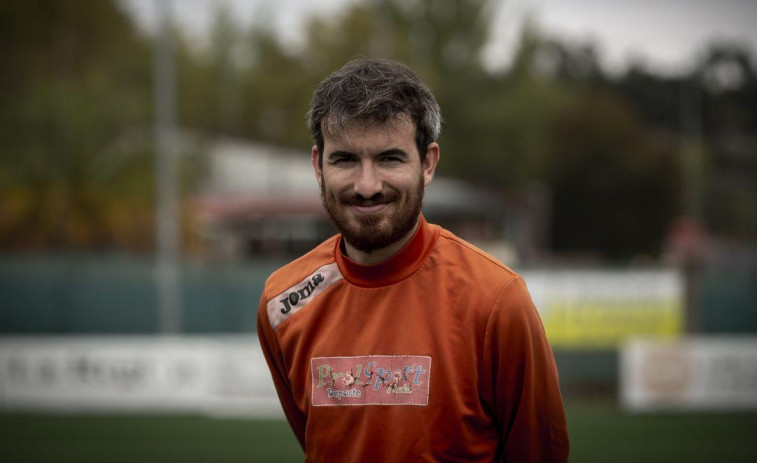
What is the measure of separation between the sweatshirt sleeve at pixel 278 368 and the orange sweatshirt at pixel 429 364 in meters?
0.18

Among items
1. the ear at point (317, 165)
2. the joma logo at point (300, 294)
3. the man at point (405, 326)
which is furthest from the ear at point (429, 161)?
the joma logo at point (300, 294)

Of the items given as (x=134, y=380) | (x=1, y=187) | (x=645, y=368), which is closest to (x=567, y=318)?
(x=645, y=368)

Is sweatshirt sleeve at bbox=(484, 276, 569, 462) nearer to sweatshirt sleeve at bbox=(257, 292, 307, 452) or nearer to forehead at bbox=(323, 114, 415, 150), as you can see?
forehead at bbox=(323, 114, 415, 150)

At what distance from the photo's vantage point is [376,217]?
2.11 metres

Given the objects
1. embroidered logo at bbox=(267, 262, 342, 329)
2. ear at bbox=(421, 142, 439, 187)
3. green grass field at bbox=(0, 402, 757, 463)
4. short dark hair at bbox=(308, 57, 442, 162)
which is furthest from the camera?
green grass field at bbox=(0, 402, 757, 463)

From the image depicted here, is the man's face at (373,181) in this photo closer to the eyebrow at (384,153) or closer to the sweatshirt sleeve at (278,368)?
the eyebrow at (384,153)

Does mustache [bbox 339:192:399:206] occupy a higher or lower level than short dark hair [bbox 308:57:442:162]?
lower

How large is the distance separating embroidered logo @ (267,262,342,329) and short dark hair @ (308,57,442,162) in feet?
1.01

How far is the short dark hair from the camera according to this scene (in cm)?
207

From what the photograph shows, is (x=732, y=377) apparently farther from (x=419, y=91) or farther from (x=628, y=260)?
(x=419, y=91)

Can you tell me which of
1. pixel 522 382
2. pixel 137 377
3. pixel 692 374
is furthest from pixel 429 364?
pixel 692 374

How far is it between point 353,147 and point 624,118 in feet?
76.8

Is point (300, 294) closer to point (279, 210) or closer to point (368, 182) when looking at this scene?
point (368, 182)

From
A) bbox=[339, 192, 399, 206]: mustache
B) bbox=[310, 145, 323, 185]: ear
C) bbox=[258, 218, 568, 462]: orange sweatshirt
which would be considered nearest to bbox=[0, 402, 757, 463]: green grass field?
bbox=[258, 218, 568, 462]: orange sweatshirt
